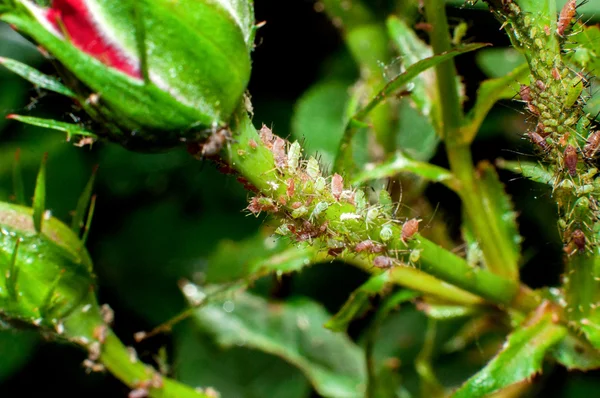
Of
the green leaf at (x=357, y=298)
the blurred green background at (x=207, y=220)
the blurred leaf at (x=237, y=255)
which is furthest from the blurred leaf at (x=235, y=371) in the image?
the green leaf at (x=357, y=298)

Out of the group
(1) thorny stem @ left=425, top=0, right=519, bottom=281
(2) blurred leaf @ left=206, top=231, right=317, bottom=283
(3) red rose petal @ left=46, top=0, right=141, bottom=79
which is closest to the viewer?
(3) red rose petal @ left=46, top=0, right=141, bottom=79

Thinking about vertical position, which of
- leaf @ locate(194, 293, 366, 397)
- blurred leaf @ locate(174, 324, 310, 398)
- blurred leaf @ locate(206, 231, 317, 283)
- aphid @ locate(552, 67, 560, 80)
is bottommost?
blurred leaf @ locate(174, 324, 310, 398)

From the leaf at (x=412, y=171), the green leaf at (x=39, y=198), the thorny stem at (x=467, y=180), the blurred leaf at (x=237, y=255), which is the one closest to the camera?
the green leaf at (x=39, y=198)

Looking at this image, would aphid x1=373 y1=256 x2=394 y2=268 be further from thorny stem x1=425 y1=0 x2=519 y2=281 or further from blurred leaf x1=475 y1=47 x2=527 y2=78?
blurred leaf x1=475 y1=47 x2=527 y2=78

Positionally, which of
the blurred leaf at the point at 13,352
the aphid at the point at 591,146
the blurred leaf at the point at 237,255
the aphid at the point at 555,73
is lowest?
the blurred leaf at the point at 13,352

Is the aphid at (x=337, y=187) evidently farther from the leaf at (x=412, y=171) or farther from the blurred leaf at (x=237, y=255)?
the blurred leaf at (x=237, y=255)

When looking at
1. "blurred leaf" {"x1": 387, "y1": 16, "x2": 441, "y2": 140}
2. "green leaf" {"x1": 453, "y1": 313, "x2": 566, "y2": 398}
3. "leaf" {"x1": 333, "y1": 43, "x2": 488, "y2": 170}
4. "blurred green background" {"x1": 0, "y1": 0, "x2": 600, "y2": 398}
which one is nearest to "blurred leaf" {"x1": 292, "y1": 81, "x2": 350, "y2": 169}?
"blurred green background" {"x1": 0, "y1": 0, "x2": 600, "y2": 398}

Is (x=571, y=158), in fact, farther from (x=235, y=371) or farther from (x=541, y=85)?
(x=235, y=371)

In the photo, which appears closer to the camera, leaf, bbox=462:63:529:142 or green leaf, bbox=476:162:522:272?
leaf, bbox=462:63:529:142
